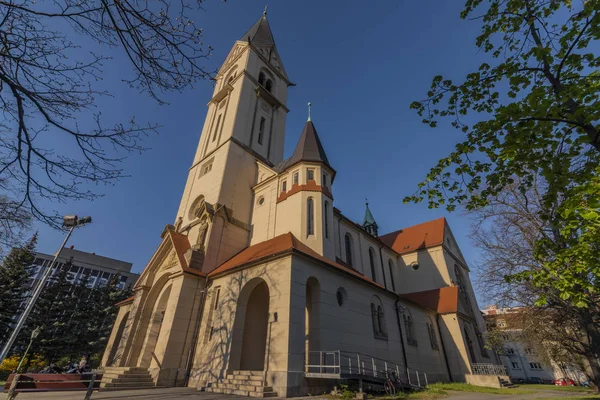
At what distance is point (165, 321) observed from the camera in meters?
14.0

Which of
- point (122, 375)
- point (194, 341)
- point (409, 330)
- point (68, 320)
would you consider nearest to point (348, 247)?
point (409, 330)

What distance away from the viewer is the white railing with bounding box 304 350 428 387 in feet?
32.6

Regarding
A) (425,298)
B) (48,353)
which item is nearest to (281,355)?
(425,298)

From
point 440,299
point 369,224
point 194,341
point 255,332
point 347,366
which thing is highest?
point 369,224

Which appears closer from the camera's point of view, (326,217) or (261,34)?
(326,217)

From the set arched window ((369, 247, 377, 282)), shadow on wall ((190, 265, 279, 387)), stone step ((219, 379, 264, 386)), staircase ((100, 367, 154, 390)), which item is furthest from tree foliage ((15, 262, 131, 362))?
arched window ((369, 247, 377, 282))

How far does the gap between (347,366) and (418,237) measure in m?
20.7

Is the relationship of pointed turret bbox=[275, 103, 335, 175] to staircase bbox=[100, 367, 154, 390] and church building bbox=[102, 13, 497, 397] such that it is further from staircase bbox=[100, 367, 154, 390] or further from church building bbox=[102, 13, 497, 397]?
staircase bbox=[100, 367, 154, 390]

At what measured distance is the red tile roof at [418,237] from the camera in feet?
90.0

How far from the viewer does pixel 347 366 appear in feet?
37.6

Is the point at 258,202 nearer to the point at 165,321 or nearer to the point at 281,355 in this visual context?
the point at 165,321

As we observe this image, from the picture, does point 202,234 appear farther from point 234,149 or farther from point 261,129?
point 261,129

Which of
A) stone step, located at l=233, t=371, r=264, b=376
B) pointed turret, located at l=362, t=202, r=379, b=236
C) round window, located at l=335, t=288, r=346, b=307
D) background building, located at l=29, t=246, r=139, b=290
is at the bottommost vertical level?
stone step, located at l=233, t=371, r=264, b=376

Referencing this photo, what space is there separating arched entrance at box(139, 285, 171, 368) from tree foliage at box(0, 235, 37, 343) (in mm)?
17994
